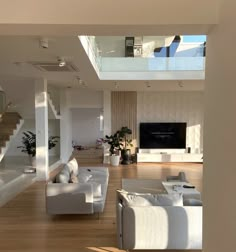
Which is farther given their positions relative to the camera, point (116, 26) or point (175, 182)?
point (175, 182)

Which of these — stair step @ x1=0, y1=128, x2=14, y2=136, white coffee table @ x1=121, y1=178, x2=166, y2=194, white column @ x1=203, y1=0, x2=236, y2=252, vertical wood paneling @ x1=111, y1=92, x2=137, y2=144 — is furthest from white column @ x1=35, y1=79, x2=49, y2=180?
white column @ x1=203, y1=0, x2=236, y2=252

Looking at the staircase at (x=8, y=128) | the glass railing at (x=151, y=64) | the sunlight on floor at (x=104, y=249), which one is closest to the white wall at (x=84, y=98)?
the staircase at (x=8, y=128)

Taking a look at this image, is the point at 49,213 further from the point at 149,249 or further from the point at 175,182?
the point at 175,182

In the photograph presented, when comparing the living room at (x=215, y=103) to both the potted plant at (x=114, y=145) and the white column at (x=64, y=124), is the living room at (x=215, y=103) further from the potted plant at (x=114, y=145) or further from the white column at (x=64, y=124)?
the white column at (x=64, y=124)

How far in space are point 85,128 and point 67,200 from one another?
402 inches

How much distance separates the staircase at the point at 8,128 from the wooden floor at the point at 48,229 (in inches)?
71.1

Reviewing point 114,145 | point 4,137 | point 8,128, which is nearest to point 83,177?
point 4,137

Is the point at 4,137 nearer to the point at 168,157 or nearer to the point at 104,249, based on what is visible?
the point at 104,249

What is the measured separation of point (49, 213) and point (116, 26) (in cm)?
367

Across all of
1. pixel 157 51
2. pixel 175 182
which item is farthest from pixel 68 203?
pixel 157 51

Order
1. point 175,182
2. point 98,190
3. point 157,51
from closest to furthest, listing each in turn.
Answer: point 98,190, point 175,182, point 157,51

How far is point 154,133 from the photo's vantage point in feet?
35.3

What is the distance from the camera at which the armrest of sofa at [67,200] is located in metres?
4.41

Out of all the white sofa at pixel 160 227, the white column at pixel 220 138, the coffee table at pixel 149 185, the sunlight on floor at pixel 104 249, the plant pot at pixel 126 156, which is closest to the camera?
the white column at pixel 220 138
